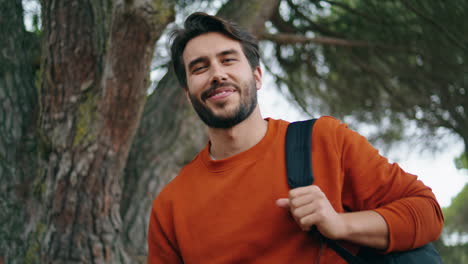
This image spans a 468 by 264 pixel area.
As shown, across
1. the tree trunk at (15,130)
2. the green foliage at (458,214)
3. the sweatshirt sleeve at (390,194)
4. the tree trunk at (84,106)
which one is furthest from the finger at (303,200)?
the green foliage at (458,214)

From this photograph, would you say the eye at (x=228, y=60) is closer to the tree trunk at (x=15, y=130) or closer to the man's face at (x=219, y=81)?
the man's face at (x=219, y=81)

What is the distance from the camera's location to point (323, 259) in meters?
1.50

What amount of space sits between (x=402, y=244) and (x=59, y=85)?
2169 mm

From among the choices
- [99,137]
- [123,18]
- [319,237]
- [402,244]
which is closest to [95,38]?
[123,18]

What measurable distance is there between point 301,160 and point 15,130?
2142 mm

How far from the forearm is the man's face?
652 mm

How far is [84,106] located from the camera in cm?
268

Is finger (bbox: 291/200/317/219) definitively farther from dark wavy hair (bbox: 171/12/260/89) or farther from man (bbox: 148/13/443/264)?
dark wavy hair (bbox: 171/12/260/89)

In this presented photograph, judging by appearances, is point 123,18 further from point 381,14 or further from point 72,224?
point 381,14

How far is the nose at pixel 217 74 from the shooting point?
1800 millimetres

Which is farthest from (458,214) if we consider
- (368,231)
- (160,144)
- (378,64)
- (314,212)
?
(314,212)

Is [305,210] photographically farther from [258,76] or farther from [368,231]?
[258,76]


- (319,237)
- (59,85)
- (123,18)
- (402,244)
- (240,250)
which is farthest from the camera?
(59,85)

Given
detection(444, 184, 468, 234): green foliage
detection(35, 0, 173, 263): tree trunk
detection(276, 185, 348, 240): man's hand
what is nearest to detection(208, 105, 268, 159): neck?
detection(276, 185, 348, 240): man's hand
